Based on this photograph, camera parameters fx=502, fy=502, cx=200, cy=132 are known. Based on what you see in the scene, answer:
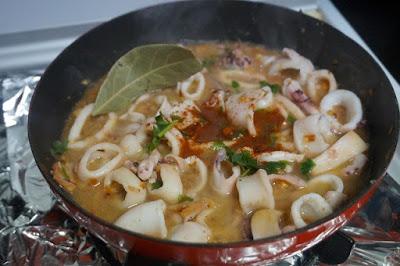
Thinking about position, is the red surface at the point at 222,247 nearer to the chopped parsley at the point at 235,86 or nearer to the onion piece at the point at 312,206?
the onion piece at the point at 312,206

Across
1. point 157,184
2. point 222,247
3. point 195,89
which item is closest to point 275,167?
point 157,184

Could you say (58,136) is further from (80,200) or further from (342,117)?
(342,117)

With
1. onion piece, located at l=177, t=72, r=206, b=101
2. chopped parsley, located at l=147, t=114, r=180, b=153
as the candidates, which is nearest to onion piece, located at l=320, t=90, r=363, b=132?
onion piece, located at l=177, t=72, r=206, b=101

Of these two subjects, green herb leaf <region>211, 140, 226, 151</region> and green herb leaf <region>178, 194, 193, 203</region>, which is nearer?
green herb leaf <region>178, 194, 193, 203</region>

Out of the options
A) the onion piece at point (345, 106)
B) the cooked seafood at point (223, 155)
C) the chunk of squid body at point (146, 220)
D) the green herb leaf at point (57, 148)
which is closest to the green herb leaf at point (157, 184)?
the cooked seafood at point (223, 155)

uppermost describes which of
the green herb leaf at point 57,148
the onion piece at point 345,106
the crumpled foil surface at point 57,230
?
the onion piece at point 345,106

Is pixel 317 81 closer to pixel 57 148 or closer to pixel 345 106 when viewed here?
pixel 345 106

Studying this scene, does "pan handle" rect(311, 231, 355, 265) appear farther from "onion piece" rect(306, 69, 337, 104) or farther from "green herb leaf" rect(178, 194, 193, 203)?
"onion piece" rect(306, 69, 337, 104)
